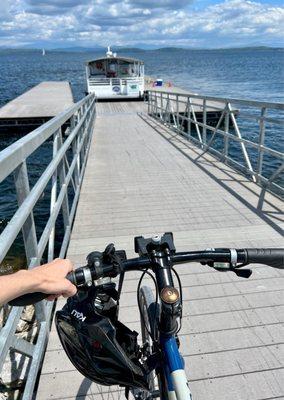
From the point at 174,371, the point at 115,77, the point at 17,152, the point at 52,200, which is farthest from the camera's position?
the point at 115,77

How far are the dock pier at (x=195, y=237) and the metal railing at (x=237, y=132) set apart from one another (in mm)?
76

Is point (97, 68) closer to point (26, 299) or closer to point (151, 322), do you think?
point (151, 322)

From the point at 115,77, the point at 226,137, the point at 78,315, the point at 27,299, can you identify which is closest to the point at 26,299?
the point at 27,299

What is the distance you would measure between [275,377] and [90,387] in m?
1.10

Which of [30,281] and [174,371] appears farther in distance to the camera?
[174,371]

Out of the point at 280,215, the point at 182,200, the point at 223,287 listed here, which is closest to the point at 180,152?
the point at 182,200

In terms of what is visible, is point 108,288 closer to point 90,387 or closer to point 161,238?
point 161,238

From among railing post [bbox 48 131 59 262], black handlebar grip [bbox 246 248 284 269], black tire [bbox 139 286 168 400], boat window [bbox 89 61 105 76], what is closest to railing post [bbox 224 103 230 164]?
railing post [bbox 48 131 59 262]

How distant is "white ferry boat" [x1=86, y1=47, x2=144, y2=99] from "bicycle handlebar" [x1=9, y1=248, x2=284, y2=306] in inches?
983

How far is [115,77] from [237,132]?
813 inches

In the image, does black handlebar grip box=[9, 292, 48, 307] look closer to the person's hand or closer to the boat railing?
the person's hand

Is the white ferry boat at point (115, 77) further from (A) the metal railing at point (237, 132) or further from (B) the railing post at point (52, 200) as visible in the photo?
(B) the railing post at point (52, 200)

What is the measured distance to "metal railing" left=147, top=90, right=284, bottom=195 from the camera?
5.76m

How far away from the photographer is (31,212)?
2.19m
